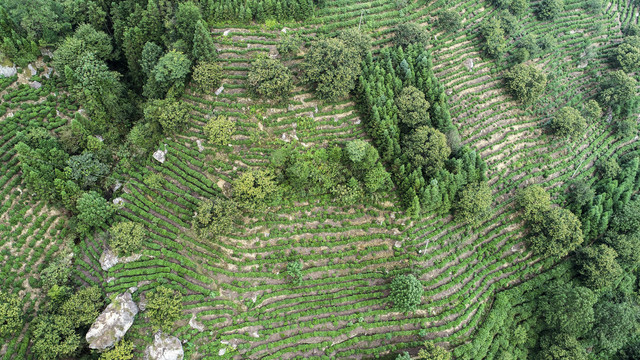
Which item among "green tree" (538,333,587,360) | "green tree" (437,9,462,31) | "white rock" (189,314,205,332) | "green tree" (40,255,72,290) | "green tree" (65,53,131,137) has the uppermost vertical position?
"green tree" (437,9,462,31)

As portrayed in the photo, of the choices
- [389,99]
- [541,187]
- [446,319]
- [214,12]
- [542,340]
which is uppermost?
[214,12]

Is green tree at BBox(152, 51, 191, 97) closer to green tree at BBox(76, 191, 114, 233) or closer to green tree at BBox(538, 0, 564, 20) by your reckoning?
green tree at BBox(76, 191, 114, 233)

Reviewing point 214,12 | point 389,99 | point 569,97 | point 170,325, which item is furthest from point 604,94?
point 170,325

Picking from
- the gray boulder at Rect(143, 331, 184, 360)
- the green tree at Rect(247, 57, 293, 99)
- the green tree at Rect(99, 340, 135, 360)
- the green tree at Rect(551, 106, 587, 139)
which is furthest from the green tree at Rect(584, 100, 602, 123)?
the green tree at Rect(99, 340, 135, 360)

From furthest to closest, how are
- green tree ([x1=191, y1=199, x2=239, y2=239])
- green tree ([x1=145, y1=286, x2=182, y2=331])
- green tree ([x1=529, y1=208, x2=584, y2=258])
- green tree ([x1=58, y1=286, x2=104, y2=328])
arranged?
green tree ([x1=529, y1=208, x2=584, y2=258]), green tree ([x1=191, y1=199, x2=239, y2=239]), green tree ([x1=58, y1=286, x2=104, y2=328]), green tree ([x1=145, y1=286, x2=182, y2=331])

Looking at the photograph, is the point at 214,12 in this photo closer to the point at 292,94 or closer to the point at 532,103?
the point at 292,94

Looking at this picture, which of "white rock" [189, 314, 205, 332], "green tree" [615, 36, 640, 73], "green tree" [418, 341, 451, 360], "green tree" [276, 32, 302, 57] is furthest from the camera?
"green tree" [615, 36, 640, 73]
